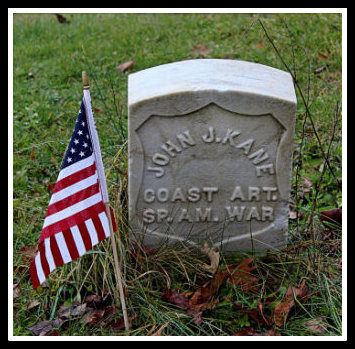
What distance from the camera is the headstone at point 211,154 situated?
3373mm

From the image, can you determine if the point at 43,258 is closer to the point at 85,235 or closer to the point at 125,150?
the point at 85,235

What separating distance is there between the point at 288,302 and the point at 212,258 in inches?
20.0

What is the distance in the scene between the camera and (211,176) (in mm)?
3568

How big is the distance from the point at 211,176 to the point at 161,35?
3.72 meters

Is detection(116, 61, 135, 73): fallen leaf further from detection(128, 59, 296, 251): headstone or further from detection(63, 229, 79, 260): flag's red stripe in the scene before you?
detection(63, 229, 79, 260): flag's red stripe

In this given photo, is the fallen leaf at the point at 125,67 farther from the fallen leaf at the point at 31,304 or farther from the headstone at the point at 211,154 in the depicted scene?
the fallen leaf at the point at 31,304

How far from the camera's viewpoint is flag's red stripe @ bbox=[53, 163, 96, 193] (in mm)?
3026

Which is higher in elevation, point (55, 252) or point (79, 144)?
point (79, 144)

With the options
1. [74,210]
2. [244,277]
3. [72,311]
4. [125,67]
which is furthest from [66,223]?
[125,67]

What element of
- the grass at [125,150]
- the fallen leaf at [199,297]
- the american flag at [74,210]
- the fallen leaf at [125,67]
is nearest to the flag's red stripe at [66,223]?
the american flag at [74,210]

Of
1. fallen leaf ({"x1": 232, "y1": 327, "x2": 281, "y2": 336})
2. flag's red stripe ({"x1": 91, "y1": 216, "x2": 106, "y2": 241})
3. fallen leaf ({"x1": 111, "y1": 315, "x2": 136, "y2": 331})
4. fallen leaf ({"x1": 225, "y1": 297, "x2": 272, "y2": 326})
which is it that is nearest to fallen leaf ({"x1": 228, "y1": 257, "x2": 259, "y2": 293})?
fallen leaf ({"x1": 225, "y1": 297, "x2": 272, "y2": 326})

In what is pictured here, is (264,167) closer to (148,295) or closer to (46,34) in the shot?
(148,295)

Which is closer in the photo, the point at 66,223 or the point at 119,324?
the point at 66,223

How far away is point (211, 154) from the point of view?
351cm
